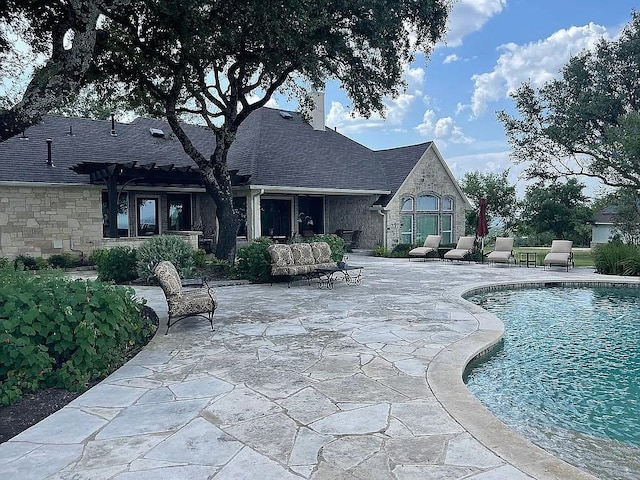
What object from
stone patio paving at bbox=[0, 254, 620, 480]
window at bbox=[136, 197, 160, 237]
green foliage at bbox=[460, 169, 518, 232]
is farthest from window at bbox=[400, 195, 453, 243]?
stone patio paving at bbox=[0, 254, 620, 480]

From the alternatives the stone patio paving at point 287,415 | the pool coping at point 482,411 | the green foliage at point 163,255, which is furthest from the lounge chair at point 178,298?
the green foliage at point 163,255

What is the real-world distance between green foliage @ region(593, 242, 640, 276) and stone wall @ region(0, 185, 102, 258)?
16732 mm

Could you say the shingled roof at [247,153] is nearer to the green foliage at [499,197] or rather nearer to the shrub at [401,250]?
the shrub at [401,250]

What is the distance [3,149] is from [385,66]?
44.6ft

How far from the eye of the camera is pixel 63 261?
614 inches

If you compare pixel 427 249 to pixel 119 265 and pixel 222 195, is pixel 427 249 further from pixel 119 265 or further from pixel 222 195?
pixel 119 265

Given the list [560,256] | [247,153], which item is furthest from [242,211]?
[560,256]

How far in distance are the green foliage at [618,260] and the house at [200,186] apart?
9.30 m

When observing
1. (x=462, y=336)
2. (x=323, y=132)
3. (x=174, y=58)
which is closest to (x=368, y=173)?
(x=323, y=132)

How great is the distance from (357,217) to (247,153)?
622 cm

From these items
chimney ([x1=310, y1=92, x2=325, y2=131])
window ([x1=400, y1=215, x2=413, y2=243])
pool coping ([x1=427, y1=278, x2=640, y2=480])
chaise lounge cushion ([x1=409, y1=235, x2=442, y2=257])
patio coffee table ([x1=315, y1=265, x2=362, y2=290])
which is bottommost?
pool coping ([x1=427, y1=278, x2=640, y2=480])

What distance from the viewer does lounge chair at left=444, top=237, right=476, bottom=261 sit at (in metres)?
18.0

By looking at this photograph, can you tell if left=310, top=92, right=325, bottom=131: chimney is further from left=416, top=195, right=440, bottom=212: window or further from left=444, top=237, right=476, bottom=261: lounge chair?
left=444, top=237, right=476, bottom=261: lounge chair

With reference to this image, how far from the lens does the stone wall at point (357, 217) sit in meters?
22.5
